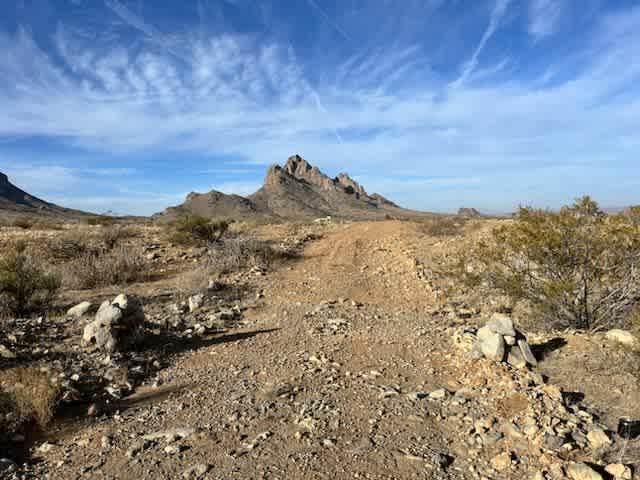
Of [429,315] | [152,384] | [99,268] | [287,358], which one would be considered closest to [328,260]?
[429,315]

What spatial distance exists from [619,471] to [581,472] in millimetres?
256

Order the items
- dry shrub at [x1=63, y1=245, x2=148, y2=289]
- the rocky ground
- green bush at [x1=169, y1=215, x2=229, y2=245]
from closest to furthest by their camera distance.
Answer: the rocky ground
dry shrub at [x1=63, y1=245, x2=148, y2=289]
green bush at [x1=169, y1=215, x2=229, y2=245]

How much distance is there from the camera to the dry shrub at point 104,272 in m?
9.80

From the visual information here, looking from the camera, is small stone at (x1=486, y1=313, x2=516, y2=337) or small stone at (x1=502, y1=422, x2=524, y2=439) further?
small stone at (x1=486, y1=313, x2=516, y2=337)

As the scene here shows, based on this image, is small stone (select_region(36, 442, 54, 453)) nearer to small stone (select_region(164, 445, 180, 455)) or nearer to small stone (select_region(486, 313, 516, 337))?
small stone (select_region(164, 445, 180, 455))

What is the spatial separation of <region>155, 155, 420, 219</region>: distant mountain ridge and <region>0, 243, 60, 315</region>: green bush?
5052 cm

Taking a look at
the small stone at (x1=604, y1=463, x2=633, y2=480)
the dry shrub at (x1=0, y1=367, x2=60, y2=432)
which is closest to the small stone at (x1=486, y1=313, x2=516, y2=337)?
the small stone at (x1=604, y1=463, x2=633, y2=480)

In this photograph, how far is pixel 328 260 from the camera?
39.5 ft

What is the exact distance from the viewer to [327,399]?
4297 millimetres

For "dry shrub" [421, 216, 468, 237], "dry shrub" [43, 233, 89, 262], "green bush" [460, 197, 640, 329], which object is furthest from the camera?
"dry shrub" [421, 216, 468, 237]

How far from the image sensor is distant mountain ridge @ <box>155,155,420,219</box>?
66.8 m

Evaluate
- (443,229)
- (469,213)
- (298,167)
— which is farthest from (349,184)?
(443,229)

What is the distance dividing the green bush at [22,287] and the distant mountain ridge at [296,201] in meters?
50.5

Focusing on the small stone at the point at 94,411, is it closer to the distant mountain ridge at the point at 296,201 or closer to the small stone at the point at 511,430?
the small stone at the point at 511,430
